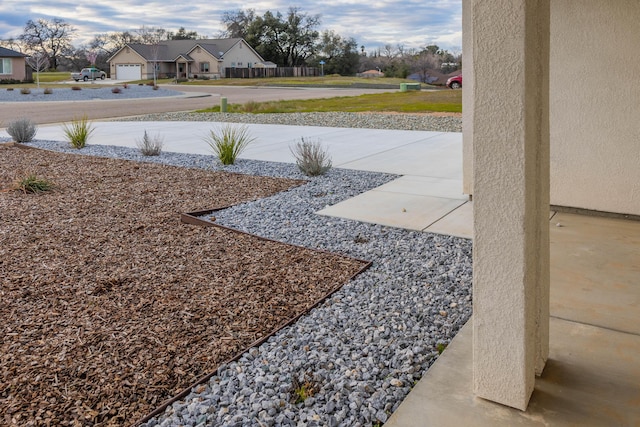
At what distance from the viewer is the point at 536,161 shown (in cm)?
279

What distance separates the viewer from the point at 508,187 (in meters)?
2.62

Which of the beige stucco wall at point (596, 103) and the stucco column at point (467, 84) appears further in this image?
the stucco column at point (467, 84)

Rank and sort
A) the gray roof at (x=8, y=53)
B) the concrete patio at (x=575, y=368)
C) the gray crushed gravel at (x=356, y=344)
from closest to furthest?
the concrete patio at (x=575, y=368) < the gray crushed gravel at (x=356, y=344) < the gray roof at (x=8, y=53)

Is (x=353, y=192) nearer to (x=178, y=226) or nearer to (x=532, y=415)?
(x=178, y=226)

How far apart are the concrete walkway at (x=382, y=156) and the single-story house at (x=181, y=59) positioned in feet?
190

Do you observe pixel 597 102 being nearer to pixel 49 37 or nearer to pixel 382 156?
pixel 382 156

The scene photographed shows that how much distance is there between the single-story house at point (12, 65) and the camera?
5912 cm

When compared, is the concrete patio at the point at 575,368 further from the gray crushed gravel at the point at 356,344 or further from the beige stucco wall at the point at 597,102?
the beige stucco wall at the point at 597,102

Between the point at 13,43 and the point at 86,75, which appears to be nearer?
the point at 86,75

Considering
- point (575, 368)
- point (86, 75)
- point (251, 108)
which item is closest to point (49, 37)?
point (86, 75)

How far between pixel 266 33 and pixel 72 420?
8335 centimetres

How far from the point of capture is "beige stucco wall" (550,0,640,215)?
226 inches

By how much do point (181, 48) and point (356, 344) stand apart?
251ft

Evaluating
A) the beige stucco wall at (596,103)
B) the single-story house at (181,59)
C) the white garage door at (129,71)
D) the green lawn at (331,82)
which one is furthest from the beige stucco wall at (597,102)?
the white garage door at (129,71)
